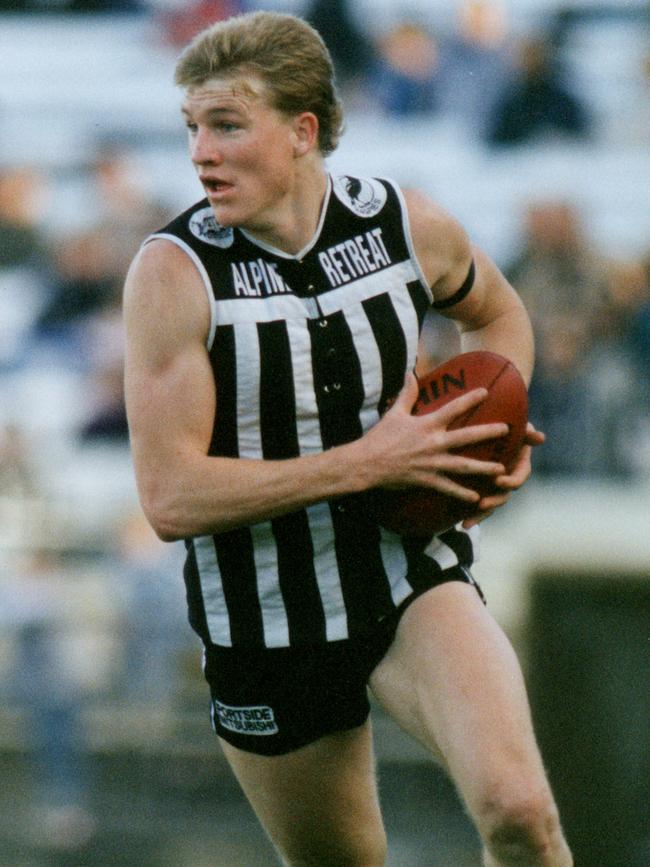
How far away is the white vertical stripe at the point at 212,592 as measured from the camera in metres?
3.14

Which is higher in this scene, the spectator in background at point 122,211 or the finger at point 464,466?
the finger at point 464,466

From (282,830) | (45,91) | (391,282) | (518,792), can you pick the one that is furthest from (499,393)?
(45,91)

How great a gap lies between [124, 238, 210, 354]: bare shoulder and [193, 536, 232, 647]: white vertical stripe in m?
0.50

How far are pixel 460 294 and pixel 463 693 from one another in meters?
0.95

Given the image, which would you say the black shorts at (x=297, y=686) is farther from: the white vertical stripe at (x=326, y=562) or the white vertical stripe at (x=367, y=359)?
the white vertical stripe at (x=367, y=359)

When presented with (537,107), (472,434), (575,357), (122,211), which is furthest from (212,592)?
(537,107)

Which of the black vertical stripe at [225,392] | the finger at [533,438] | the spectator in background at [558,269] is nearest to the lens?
the black vertical stripe at [225,392]

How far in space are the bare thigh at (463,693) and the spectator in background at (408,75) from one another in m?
5.33

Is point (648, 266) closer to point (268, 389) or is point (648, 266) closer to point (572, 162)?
point (572, 162)

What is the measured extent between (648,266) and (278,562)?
425 centimetres

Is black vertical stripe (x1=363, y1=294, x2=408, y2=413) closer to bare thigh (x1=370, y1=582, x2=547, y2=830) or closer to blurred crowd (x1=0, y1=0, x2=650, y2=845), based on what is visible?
bare thigh (x1=370, y1=582, x2=547, y2=830)

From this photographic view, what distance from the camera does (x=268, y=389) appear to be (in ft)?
9.77

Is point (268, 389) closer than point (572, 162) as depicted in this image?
Yes

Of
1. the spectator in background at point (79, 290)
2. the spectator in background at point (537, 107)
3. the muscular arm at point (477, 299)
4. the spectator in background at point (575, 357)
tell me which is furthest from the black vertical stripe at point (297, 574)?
the spectator in background at point (537, 107)
